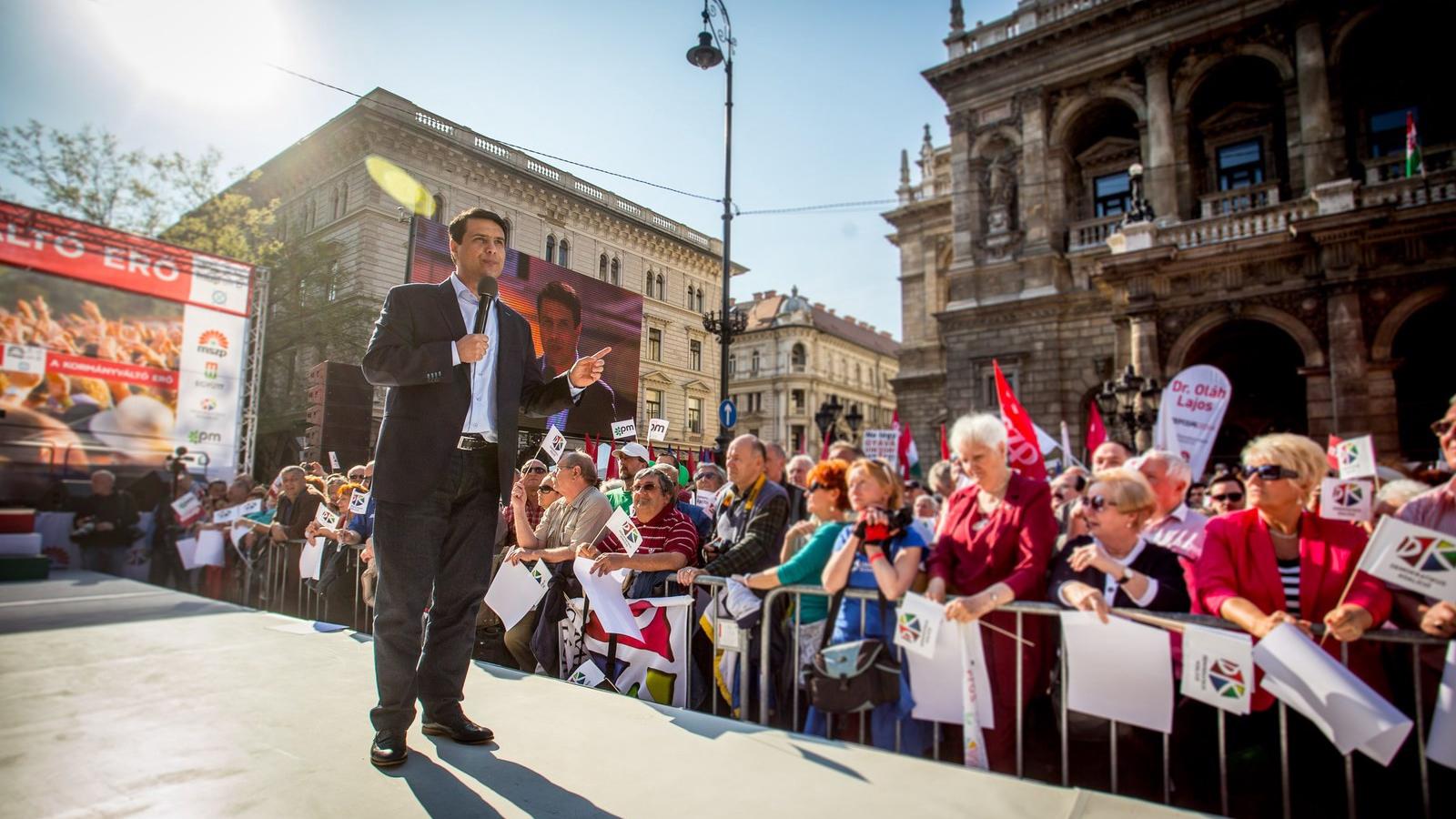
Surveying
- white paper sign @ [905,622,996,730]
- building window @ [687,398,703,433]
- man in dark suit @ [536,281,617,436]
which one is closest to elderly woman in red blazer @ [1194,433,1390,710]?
white paper sign @ [905,622,996,730]

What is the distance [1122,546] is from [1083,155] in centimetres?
2452

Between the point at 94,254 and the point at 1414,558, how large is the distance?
17122mm

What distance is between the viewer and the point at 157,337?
1338 centimetres

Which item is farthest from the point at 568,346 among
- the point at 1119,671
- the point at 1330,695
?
the point at 1330,695

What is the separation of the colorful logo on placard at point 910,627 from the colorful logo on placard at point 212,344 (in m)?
15.5

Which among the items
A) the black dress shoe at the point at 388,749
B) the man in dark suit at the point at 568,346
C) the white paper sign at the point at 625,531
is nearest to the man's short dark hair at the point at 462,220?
the black dress shoe at the point at 388,749

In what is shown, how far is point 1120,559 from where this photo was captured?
3.31 metres

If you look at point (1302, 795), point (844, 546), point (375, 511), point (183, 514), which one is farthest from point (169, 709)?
point (183, 514)

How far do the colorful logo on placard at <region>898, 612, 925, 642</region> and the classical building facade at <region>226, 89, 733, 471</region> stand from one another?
2370 cm

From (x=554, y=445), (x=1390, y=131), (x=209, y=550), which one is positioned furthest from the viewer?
(x=1390, y=131)

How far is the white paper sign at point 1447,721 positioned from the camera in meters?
2.44

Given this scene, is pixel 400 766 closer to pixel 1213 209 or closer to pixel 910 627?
pixel 910 627

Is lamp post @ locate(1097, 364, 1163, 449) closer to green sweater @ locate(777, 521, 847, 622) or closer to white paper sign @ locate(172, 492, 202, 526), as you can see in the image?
green sweater @ locate(777, 521, 847, 622)

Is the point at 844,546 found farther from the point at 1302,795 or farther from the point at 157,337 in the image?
the point at 157,337
